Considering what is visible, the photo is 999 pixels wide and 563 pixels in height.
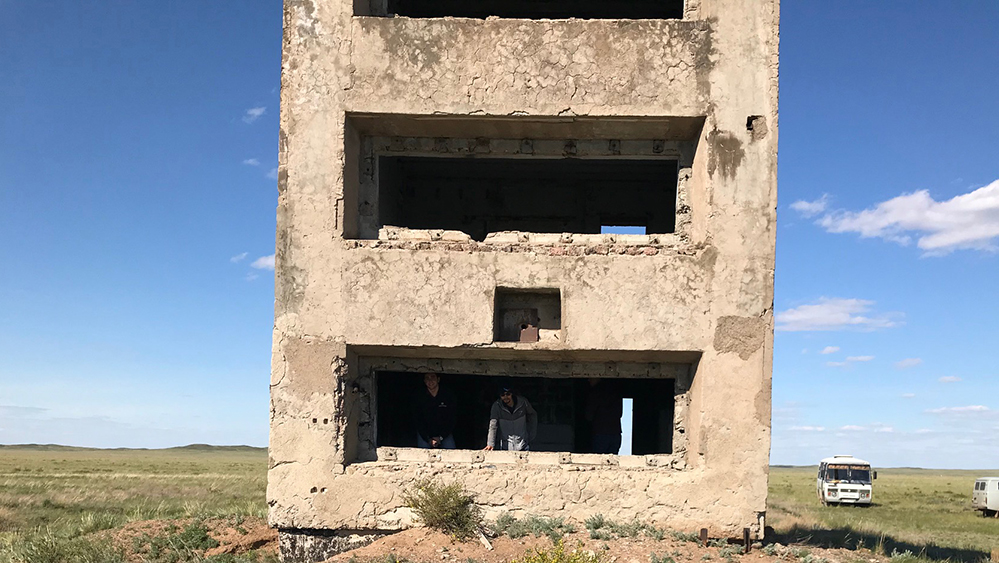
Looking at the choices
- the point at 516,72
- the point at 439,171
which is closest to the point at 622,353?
the point at 516,72

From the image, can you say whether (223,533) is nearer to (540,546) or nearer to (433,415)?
(433,415)

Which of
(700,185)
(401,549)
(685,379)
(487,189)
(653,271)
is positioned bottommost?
(401,549)

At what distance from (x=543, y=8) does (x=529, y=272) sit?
5398 millimetres

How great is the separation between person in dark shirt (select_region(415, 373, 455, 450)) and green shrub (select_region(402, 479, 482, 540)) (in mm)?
1306

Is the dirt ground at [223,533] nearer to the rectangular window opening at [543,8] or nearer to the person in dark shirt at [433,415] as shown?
the person in dark shirt at [433,415]

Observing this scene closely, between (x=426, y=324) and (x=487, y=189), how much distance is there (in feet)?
20.1

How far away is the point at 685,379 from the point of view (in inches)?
372

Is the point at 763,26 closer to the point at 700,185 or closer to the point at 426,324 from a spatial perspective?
the point at 700,185

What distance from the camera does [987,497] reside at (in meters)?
27.2

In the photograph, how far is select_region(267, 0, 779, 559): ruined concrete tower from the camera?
8859mm

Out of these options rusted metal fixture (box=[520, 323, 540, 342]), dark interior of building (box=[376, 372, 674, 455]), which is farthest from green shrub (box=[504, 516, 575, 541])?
dark interior of building (box=[376, 372, 674, 455])

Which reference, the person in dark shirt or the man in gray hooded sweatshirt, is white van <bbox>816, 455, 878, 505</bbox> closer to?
the man in gray hooded sweatshirt

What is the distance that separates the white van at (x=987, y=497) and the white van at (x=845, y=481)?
330 cm

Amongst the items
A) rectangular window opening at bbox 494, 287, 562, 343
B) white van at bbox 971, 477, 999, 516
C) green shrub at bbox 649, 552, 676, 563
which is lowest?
white van at bbox 971, 477, 999, 516
